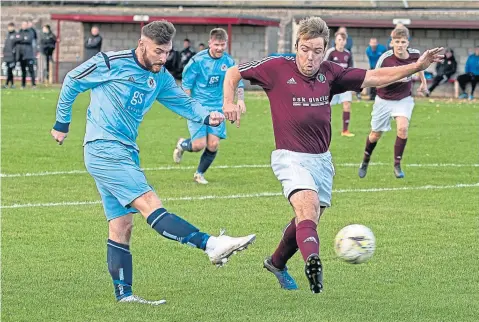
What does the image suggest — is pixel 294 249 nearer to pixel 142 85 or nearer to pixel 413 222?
pixel 142 85

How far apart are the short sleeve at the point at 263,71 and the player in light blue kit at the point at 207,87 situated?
7.17m

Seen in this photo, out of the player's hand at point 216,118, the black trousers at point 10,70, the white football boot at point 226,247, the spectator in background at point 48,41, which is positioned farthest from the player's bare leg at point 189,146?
the spectator in background at point 48,41

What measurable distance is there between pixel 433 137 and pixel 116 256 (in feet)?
53.7

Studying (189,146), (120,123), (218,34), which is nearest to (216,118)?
(120,123)

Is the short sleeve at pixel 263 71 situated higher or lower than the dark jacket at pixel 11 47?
lower

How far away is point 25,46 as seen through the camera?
3931 centimetres

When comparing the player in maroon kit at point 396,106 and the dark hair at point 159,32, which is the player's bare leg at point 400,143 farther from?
the dark hair at point 159,32

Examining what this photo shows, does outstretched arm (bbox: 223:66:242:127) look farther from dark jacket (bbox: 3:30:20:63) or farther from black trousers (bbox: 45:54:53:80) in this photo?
black trousers (bbox: 45:54:53:80)

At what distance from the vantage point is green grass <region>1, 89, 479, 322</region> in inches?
310

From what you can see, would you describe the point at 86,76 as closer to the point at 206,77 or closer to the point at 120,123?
the point at 120,123

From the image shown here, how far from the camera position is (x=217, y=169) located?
17438 mm

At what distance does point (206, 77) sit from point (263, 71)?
758 centimetres

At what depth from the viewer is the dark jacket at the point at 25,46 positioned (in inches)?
1538

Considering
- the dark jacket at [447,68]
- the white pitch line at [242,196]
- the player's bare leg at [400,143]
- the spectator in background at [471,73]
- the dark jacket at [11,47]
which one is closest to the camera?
the white pitch line at [242,196]
